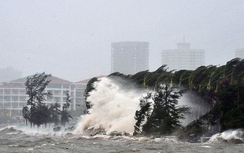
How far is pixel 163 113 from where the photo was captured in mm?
52531

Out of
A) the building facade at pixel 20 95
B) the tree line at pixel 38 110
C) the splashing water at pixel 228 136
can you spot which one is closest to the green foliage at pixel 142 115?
the splashing water at pixel 228 136

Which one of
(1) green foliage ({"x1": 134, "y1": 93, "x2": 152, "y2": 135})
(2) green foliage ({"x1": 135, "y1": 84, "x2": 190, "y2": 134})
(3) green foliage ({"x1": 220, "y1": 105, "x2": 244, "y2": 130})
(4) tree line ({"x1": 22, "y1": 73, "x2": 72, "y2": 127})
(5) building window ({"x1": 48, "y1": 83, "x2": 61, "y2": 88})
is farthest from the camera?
(5) building window ({"x1": 48, "y1": 83, "x2": 61, "y2": 88})

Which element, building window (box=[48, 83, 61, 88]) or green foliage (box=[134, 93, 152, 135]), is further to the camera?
building window (box=[48, 83, 61, 88])

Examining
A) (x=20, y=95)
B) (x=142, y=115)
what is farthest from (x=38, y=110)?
(x=20, y=95)

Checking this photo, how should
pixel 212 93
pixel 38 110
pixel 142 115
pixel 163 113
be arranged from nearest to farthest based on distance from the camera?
pixel 163 113
pixel 212 93
pixel 142 115
pixel 38 110

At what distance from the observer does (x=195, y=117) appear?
181 ft

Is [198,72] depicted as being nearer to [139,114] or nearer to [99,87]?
[139,114]

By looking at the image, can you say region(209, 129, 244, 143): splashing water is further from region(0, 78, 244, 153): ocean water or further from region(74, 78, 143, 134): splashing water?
region(74, 78, 143, 134): splashing water

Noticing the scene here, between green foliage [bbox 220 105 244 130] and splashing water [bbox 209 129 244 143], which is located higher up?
green foliage [bbox 220 105 244 130]

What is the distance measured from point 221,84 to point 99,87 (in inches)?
971

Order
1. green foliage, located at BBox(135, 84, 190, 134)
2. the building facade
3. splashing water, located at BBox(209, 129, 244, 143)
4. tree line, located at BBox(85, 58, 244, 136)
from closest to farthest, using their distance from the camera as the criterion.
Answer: splashing water, located at BBox(209, 129, 244, 143) → tree line, located at BBox(85, 58, 244, 136) → green foliage, located at BBox(135, 84, 190, 134) → the building facade

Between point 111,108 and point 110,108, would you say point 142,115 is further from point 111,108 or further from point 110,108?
point 110,108

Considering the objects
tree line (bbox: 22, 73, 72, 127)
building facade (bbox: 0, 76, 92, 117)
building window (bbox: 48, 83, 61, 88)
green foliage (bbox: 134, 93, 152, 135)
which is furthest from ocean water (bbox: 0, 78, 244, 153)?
building facade (bbox: 0, 76, 92, 117)

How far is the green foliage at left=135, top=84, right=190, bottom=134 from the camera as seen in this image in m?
51.6
